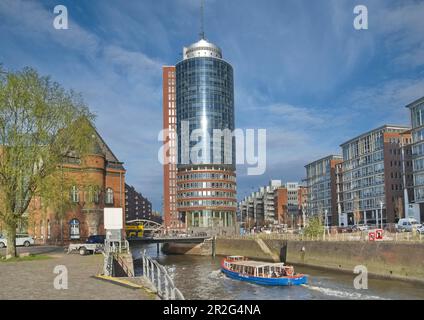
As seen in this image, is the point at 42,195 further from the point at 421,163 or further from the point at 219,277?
the point at 421,163

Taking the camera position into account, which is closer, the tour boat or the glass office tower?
the tour boat

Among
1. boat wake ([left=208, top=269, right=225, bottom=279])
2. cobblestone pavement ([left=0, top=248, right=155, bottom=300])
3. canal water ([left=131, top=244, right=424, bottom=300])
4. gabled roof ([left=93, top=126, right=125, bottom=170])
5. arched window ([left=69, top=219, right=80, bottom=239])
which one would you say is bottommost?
boat wake ([left=208, top=269, right=225, bottom=279])

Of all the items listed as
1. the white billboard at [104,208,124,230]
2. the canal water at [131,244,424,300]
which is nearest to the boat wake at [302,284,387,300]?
the canal water at [131,244,424,300]

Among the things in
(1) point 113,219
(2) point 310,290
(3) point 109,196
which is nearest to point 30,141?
(1) point 113,219

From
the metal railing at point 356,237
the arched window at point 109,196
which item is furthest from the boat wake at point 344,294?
the arched window at point 109,196

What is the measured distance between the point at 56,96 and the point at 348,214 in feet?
403

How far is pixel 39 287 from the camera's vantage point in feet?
80.6

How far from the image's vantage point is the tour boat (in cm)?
4734

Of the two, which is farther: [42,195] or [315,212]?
[315,212]

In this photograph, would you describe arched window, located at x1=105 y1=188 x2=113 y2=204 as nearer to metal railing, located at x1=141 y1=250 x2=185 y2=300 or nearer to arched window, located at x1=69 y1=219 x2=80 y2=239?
arched window, located at x1=69 y1=219 x2=80 y2=239

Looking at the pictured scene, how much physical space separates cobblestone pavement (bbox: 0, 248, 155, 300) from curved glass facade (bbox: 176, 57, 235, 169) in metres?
144

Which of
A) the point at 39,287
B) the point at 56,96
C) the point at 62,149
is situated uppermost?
the point at 56,96

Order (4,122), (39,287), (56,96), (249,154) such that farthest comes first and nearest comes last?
(249,154)
(56,96)
(4,122)
(39,287)
